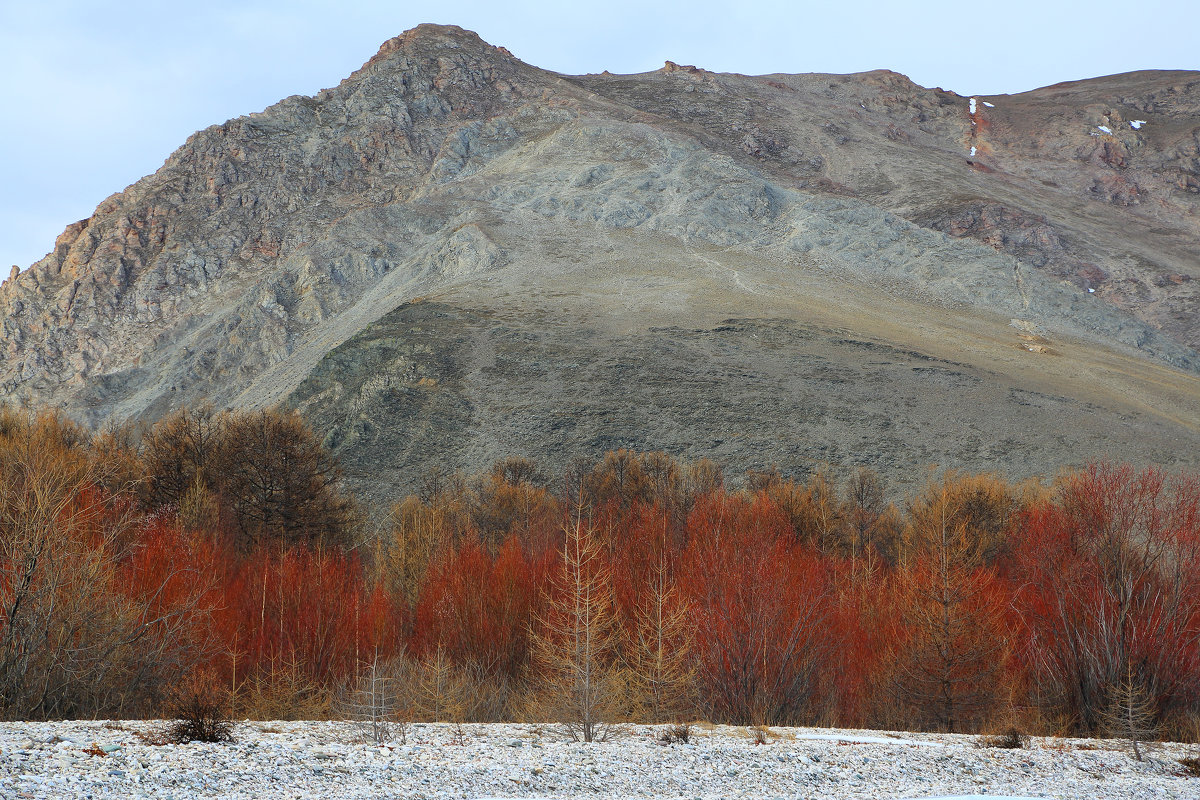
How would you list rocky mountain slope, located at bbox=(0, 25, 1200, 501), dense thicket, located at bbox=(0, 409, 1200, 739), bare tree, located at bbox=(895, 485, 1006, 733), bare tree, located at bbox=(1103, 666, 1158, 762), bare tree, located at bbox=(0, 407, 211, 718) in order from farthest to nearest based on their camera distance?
rocky mountain slope, located at bbox=(0, 25, 1200, 501)
bare tree, located at bbox=(895, 485, 1006, 733)
bare tree, located at bbox=(1103, 666, 1158, 762)
dense thicket, located at bbox=(0, 409, 1200, 739)
bare tree, located at bbox=(0, 407, 211, 718)

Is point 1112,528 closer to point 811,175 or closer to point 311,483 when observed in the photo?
point 311,483

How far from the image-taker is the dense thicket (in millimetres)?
15227

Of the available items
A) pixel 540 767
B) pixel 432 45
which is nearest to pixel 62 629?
pixel 540 767

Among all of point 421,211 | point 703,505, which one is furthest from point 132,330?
point 703,505

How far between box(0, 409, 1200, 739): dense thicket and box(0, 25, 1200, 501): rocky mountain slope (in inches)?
703

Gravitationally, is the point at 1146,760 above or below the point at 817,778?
below

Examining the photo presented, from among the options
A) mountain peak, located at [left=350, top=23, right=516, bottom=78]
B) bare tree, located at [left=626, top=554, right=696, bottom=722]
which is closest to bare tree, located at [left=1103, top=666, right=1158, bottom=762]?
bare tree, located at [left=626, top=554, right=696, bottom=722]

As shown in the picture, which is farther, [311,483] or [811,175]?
[811,175]

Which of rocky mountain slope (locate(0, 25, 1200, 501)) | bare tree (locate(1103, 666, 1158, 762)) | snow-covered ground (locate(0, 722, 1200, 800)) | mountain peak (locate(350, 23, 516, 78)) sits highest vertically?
mountain peak (locate(350, 23, 516, 78))

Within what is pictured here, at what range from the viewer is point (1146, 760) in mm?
14625

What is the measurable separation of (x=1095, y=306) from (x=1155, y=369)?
16.2m

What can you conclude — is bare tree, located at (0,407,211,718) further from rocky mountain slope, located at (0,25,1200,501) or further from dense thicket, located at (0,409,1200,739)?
rocky mountain slope, located at (0,25,1200,501)

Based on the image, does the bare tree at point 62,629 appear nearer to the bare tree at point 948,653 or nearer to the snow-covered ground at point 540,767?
the snow-covered ground at point 540,767

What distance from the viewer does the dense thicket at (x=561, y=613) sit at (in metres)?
15.2
